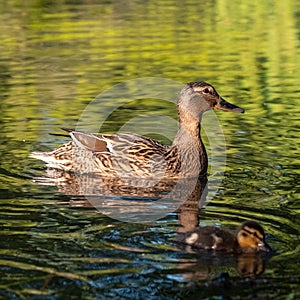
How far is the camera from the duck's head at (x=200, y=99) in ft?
29.3

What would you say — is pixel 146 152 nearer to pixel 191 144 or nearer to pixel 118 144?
pixel 118 144

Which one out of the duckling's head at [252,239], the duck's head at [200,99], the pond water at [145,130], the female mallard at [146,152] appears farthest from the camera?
the duck's head at [200,99]

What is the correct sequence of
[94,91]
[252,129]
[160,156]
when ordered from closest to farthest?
[160,156], [252,129], [94,91]

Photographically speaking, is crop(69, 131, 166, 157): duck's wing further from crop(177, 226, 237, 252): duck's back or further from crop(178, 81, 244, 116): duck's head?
crop(177, 226, 237, 252): duck's back

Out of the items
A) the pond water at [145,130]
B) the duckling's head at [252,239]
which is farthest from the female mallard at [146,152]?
the duckling's head at [252,239]

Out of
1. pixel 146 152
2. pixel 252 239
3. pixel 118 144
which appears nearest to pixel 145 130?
pixel 118 144

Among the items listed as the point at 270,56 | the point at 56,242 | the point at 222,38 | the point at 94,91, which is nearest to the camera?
the point at 56,242

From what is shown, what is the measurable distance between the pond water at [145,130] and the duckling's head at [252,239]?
10 centimetres

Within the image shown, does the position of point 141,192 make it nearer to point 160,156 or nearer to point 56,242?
point 160,156

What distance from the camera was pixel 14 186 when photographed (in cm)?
804

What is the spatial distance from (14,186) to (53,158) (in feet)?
3.21

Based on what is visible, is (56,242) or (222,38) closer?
(56,242)

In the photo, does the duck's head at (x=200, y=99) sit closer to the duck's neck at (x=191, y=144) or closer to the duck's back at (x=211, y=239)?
the duck's neck at (x=191, y=144)

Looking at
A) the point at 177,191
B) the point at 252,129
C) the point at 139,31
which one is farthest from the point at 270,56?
the point at 177,191
